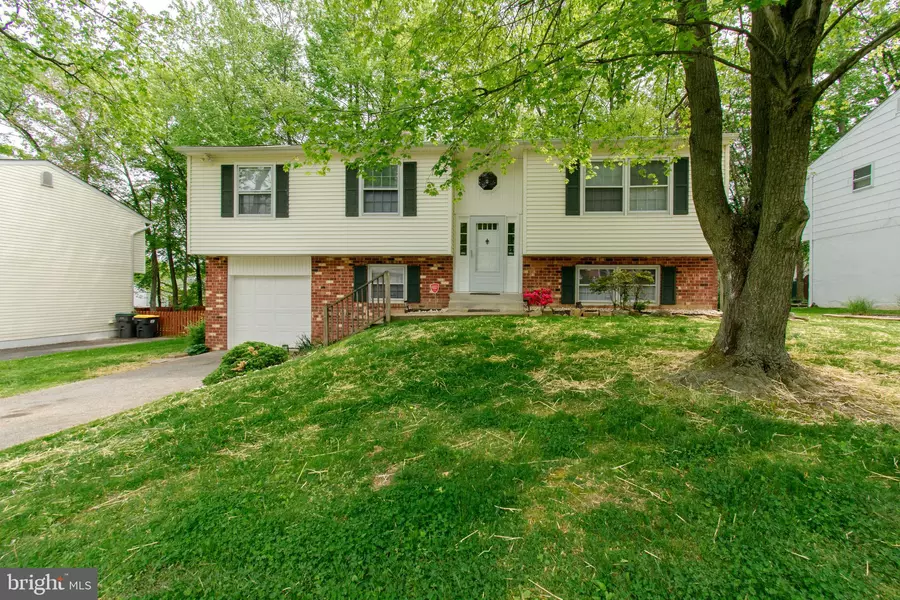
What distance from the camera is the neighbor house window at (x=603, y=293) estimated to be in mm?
10000

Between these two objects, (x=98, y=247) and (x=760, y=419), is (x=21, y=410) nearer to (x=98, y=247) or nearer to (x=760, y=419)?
(x=760, y=419)

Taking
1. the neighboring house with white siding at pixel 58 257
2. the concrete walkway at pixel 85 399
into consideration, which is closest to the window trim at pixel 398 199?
the concrete walkway at pixel 85 399

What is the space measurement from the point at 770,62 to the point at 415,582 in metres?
4.70

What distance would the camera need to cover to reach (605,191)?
32.1 feet

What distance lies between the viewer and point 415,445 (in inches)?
112

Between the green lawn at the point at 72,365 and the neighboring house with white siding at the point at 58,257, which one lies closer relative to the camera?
the green lawn at the point at 72,365

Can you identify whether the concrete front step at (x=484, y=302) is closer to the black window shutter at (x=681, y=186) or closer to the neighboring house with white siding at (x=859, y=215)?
the black window shutter at (x=681, y=186)

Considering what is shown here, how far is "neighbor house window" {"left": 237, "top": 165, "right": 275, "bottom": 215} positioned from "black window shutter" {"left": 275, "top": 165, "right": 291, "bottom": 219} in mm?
260

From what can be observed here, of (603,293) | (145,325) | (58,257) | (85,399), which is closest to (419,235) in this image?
(603,293)

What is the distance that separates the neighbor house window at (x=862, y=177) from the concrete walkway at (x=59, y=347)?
24133 mm

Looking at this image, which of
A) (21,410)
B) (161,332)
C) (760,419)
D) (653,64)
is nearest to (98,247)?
(161,332)

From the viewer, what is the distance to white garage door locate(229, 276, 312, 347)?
1114 centimetres

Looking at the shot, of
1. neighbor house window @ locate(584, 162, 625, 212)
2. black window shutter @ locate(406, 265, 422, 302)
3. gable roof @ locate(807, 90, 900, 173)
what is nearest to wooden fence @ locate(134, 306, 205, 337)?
black window shutter @ locate(406, 265, 422, 302)

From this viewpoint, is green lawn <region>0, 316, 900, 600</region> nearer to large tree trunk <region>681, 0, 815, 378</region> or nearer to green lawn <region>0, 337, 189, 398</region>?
large tree trunk <region>681, 0, 815, 378</region>
